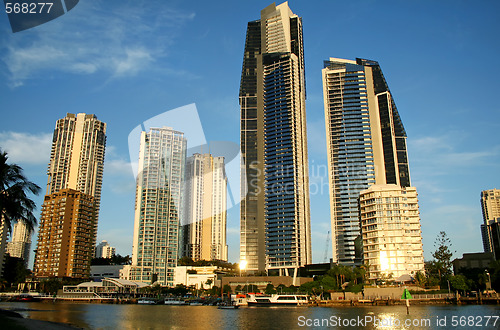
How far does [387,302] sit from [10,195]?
273 ft

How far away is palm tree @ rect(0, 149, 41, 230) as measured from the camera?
28.8 meters

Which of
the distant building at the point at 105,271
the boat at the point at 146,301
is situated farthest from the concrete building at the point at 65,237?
the boat at the point at 146,301

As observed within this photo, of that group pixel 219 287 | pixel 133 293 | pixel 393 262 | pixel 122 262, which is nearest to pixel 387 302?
pixel 393 262

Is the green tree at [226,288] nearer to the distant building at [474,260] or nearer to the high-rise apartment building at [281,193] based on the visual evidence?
the high-rise apartment building at [281,193]

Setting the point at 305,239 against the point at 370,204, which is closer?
the point at 370,204

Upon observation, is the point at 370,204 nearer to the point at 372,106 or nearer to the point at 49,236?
the point at 372,106

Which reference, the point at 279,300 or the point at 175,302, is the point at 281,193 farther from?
the point at 279,300

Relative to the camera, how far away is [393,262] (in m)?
108

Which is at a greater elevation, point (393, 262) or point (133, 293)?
point (393, 262)

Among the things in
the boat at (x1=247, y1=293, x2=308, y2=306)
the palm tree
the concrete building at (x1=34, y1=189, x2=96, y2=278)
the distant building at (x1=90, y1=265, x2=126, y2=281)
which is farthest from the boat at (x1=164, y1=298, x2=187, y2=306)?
the palm tree

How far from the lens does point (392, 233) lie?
10981cm

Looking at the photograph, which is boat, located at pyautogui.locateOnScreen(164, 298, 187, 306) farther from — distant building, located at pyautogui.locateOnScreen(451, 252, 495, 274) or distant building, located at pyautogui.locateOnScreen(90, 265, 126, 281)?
distant building, located at pyautogui.locateOnScreen(451, 252, 495, 274)

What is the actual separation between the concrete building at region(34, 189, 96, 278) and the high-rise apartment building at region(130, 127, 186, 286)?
782 inches

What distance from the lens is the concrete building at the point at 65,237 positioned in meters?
153
